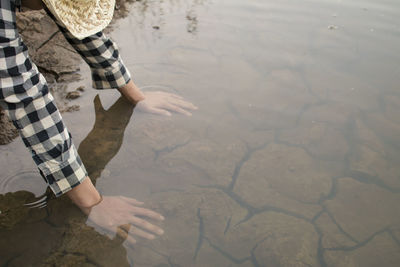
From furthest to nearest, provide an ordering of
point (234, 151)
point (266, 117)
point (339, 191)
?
point (266, 117) → point (234, 151) → point (339, 191)

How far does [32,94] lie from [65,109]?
1.19 metres

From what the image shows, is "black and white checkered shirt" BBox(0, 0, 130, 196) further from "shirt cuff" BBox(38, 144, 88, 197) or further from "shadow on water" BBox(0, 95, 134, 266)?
"shadow on water" BBox(0, 95, 134, 266)

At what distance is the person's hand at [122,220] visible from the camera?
174 cm

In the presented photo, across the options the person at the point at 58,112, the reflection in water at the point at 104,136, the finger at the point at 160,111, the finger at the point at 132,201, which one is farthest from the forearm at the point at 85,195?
the finger at the point at 160,111

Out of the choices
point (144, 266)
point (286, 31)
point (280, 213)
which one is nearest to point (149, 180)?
point (144, 266)

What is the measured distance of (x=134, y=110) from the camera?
2.47m

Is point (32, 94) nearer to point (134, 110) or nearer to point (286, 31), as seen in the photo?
point (134, 110)

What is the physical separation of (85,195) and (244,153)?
3.16 feet

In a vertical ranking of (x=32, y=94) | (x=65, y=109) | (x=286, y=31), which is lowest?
(x=65, y=109)

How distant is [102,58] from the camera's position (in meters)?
2.06

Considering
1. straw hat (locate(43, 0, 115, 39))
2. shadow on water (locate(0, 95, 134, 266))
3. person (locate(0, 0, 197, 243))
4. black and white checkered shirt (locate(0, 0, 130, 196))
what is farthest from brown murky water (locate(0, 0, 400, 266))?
straw hat (locate(43, 0, 115, 39))

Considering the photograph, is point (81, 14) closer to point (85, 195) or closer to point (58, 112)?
point (58, 112)

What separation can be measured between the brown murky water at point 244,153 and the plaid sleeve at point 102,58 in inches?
11.0

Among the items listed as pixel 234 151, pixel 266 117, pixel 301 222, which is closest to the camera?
pixel 301 222
